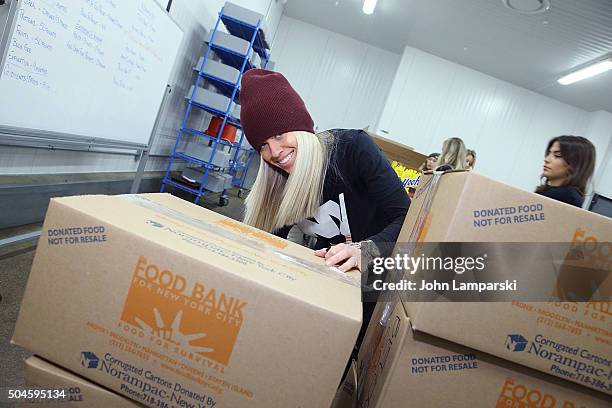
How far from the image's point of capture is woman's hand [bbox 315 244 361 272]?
2.48 feet

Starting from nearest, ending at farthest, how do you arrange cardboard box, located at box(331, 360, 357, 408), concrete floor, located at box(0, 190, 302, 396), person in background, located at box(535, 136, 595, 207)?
cardboard box, located at box(331, 360, 357, 408) < concrete floor, located at box(0, 190, 302, 396) < person in background, located at box(535, 136, 595, 207)

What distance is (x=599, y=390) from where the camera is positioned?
1.69 ft

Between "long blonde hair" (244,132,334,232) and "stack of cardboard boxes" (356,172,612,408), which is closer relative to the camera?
"stack of cardboard boxes" (356,172,612,408)

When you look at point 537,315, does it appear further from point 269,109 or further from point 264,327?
point 269,109

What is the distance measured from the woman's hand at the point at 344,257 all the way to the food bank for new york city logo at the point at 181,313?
312 mm

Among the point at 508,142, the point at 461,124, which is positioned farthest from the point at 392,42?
the point at 508,142

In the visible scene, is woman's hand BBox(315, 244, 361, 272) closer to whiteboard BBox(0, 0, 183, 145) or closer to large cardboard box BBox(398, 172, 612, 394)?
large cardboard box BBox(398, 172, 612, 394)

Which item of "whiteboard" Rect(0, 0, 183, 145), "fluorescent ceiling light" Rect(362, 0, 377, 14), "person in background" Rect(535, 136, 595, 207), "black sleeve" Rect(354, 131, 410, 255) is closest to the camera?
"black sleeve" Rect(354, 131, 410, 255)

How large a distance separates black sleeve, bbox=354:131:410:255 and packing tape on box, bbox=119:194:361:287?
0.42m

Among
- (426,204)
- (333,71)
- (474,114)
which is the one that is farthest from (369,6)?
(426,204)

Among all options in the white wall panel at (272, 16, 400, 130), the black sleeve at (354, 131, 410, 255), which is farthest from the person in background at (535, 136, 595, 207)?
the white wall panel at (272, 16, 400, 130)

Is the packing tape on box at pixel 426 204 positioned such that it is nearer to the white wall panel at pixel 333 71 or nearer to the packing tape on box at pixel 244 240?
the packing tape on box at pixel 244 240

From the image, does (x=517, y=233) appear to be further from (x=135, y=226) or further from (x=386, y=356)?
(x=135, y=226)

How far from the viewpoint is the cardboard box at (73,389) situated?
495 mm
